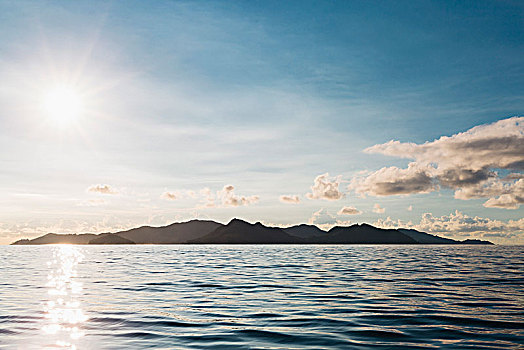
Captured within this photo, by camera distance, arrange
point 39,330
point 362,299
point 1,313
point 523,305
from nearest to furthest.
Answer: point 39,330 → point 1,313 → point 523,305 → point 362,299

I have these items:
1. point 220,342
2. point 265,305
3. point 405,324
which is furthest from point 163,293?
point 405,324

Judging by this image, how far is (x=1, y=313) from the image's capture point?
1908 cm

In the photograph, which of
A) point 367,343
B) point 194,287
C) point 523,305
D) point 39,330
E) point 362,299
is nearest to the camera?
point 367,343

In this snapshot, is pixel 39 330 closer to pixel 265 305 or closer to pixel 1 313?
pixel 1 313

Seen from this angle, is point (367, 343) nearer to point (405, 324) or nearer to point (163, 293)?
point (405, 324)

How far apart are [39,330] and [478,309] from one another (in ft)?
59.8

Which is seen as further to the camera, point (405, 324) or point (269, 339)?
point (405, 324)

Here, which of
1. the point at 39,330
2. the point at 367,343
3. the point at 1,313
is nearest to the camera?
the point at 367,343

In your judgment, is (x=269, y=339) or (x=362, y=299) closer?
(x=269, y=339)

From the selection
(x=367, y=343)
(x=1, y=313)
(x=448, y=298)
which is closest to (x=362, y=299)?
(x=448, y=298)

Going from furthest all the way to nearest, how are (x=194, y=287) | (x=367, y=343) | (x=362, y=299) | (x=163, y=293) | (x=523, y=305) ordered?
(x=194, y=287) → (x=163, y=293) → (x=362, y=299) → (x=523, y=305) → (x=367, y=343)

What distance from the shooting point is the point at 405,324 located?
16344 mm

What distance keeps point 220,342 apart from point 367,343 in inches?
180

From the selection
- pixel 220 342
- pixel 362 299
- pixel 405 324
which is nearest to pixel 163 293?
pixel 362 299
